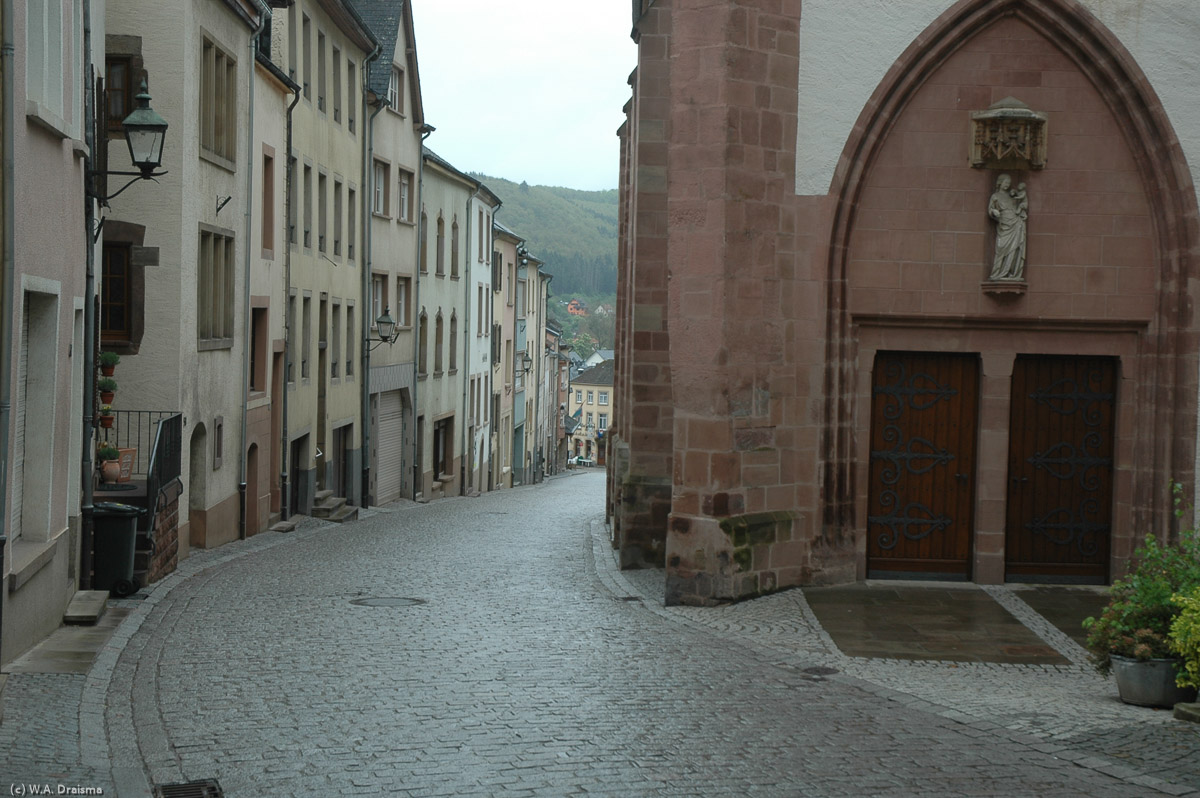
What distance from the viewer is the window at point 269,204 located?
24422mm

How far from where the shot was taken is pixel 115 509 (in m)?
13.4

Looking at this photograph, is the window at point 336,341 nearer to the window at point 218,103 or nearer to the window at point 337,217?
the window at point 337,217

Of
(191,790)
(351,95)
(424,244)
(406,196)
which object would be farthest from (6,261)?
(424,244)

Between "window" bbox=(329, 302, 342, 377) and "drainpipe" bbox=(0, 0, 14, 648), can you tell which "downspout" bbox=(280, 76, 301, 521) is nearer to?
"window" bbox=(329, 302, 342, 377)

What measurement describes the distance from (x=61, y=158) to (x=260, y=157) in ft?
39.9

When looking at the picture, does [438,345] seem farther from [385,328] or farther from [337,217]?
[337,217]

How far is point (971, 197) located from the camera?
15062 millimetres

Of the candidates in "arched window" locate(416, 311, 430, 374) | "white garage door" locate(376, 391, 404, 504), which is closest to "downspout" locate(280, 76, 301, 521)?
"white garage door" locate(376, 391, 404, 504)

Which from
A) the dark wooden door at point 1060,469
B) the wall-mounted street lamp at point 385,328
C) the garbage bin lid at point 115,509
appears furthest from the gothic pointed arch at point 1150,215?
the wall-mounted street lamp at point 385,328

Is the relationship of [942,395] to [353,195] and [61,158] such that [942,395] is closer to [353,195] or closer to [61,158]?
[61,158]

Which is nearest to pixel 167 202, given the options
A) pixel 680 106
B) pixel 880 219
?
pixel 680 106

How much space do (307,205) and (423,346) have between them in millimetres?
13213

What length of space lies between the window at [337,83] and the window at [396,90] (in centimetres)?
502

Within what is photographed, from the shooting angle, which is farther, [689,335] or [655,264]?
[655,264]
